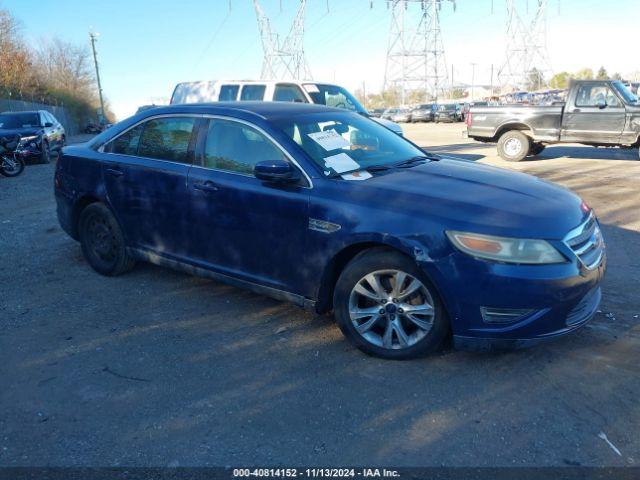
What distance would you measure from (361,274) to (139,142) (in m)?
2.60

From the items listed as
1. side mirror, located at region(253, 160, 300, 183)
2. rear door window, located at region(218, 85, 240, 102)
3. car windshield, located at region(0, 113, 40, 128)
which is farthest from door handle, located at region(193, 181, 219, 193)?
car windshield, located at region(0, 113, 40, 128)

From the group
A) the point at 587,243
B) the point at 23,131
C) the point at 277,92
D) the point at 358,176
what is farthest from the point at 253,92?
the point at 587,243

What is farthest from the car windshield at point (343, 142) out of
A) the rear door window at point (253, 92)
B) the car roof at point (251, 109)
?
the rear door window at point (253, 92)

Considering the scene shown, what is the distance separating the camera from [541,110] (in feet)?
42.1

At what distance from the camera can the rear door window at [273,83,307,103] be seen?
1213 centimetres

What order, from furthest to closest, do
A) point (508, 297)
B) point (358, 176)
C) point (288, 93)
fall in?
point (288, 93) < point (358, 176) < point (508, 297)

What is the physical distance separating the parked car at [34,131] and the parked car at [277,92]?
4917 mm

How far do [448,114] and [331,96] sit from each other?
3099 cm

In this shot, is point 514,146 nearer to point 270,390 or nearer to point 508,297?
point 508,297

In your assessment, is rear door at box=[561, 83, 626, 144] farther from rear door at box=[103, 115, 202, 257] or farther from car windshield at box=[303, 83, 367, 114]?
rear door at box=[103, 115, 202, 257]

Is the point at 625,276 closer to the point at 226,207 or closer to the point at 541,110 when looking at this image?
the point at 226,207

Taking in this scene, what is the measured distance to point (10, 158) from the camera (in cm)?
1348

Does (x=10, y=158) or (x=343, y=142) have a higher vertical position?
(x=343, y=142)

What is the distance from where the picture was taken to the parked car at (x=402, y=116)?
45.1 metres
